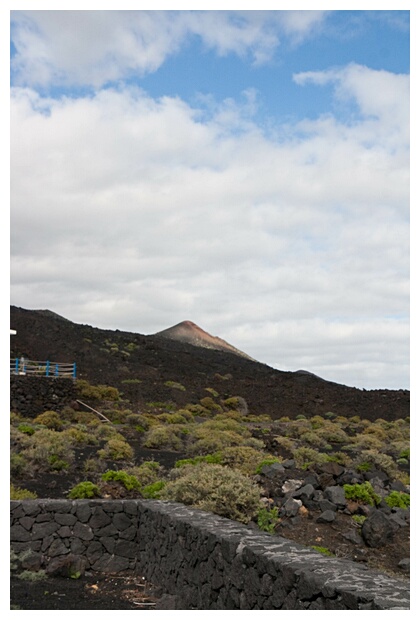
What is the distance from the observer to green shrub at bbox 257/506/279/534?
11.1 m

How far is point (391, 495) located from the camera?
14.8 meters

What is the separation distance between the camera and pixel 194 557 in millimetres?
7887

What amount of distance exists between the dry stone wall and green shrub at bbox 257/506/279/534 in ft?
5.81

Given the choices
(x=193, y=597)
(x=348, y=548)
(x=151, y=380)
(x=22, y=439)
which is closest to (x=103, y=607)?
(x=193, y=597)

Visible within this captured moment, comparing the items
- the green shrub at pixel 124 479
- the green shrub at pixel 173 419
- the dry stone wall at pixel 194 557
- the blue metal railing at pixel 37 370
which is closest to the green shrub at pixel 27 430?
the green shrub at pixel 124 479

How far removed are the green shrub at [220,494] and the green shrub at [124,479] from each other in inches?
126

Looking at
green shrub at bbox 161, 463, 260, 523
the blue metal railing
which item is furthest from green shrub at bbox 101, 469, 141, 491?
the blue metal railing

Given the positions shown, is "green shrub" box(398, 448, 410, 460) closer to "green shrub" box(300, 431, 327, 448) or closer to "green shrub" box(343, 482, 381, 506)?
"green shrub" box(300, 431, 327, 448)

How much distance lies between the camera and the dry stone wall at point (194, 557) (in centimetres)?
513

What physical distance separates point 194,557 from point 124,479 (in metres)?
7.01

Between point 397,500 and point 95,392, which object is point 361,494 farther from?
point 95,392

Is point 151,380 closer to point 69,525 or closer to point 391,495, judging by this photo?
point 391,495
